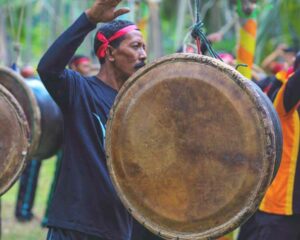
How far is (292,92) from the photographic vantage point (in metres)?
5.09

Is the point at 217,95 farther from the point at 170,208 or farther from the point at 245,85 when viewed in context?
the point at 170,208

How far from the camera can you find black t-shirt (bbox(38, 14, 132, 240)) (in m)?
3.94

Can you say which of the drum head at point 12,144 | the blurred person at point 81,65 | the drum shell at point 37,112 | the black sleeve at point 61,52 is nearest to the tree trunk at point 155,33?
the blurred person at point 81,65

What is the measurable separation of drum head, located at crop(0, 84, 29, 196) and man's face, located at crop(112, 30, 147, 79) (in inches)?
29.8

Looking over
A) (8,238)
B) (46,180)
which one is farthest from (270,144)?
(46,180)

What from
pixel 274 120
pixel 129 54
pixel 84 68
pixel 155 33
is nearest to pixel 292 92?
pixel 129 54

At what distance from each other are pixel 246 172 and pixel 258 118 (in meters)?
0.23

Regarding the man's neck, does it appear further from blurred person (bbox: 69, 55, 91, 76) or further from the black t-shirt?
blurred person (bbox: 69, 55, 91, 76)

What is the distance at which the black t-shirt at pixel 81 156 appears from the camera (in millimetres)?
3940

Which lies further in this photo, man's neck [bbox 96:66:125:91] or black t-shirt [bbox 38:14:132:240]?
man's neck [bbox 96:66:125:91]

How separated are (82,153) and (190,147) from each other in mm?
685

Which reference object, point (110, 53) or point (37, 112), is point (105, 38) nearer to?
point (110, 53)

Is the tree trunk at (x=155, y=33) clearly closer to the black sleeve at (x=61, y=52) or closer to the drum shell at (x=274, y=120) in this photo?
the black sleeve at (x=61, y=52)

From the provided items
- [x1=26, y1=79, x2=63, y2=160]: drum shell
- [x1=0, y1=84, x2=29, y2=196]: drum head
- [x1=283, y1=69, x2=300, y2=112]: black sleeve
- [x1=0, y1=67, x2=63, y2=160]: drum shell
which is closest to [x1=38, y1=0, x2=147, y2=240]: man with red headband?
[x1=0, y1=84, x2=29, y2=196]: drum head
